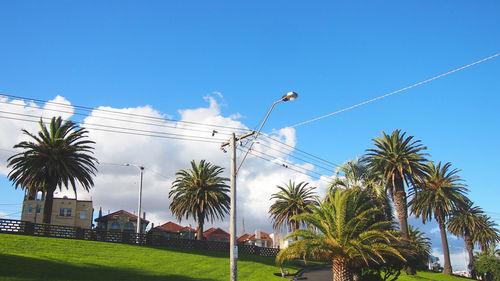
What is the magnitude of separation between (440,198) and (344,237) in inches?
1800

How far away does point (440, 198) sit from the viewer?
215 feet

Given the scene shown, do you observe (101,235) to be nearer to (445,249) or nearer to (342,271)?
Answer: (342,271)

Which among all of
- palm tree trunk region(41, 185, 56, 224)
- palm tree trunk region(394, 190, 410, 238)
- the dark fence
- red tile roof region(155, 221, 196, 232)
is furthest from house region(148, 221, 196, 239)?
palm tree trunk region(394, 190, 410, 238)

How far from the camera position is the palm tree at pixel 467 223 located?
233 feet

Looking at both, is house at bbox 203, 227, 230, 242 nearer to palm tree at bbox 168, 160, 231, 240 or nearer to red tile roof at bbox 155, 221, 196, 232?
red tile roof at bbox 155, 221, 196, 232

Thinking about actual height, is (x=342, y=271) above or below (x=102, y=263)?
below

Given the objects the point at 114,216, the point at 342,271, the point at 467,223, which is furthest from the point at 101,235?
the point at 467,223

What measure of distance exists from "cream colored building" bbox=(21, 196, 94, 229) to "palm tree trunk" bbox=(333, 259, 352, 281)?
7069 centimetres

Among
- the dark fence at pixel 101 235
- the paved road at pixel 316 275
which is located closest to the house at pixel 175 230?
the dark fence at pixel 101 235

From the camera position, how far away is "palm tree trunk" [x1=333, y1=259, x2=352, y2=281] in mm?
26766

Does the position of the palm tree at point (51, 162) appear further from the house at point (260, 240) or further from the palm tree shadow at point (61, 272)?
the house at point (260, 240)

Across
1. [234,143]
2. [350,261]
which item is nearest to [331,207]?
[350,261]

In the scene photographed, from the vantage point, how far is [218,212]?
58656 millimetres

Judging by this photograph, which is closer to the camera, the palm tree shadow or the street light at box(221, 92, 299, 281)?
the street light at box(221, 92, 299, 281)
